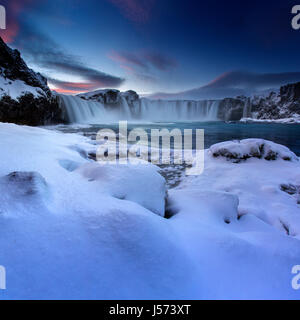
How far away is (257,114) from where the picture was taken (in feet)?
247

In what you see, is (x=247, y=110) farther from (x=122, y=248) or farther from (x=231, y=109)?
(x=122, y=248)

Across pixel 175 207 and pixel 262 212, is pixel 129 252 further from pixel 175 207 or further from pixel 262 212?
pixel 262 212

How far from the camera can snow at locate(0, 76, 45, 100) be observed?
1697cm

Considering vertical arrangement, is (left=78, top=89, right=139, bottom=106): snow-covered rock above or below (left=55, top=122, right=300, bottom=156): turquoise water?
above

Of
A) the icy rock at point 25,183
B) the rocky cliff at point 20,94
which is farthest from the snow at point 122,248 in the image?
the rocky cliff at point 20,94

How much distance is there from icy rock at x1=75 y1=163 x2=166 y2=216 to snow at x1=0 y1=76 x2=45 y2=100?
20765mm

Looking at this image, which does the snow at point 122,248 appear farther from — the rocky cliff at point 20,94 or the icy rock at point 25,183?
the rocky cliff at point 20,94

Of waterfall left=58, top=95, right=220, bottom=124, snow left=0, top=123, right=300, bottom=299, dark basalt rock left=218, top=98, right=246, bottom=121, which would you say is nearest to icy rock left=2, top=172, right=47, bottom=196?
snow left=0, top=123, right=300, bottom=299

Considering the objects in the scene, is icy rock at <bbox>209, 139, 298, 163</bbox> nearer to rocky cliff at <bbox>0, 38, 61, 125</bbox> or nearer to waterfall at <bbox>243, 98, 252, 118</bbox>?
rocky cliff at <bbox>0, 38, 61, 125</bbox>

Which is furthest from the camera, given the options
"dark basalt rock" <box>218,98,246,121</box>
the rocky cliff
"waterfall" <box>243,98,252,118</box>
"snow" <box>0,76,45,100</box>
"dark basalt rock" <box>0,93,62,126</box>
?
"waterfall" <box>243,98,252,118</box>

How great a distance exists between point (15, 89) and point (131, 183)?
76.6 feet

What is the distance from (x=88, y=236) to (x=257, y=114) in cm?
9257

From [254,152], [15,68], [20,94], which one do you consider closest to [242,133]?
[254,152]
